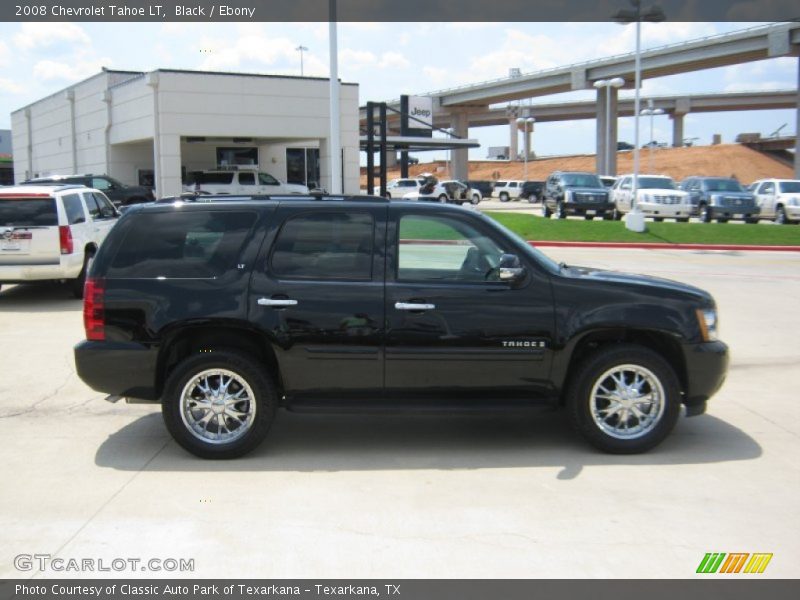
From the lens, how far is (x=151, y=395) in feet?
19.1

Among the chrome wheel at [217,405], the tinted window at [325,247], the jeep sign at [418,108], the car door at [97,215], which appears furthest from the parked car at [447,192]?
the chrome wheel at [217,405]

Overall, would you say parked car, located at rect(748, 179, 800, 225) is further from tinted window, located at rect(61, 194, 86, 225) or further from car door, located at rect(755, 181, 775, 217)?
tinted window, located at rect(61, 194, 86, 225)

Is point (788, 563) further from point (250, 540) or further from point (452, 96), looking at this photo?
point (452, 96)

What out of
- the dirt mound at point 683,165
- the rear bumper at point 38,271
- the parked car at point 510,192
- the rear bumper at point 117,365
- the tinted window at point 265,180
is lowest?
the rear bumper at point 117,365

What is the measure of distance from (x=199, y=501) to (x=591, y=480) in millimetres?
2503

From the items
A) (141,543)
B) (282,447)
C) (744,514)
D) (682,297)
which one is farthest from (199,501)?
(682,297)

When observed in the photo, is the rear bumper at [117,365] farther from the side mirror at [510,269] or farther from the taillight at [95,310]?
the side mirror at [510,269]

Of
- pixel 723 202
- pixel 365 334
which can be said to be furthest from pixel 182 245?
pixel 723 202

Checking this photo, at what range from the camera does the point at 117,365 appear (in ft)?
18.8

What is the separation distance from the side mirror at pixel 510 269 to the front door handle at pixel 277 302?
1.47m

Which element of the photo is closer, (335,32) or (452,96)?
(335,32)

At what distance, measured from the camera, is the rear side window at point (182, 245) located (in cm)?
581

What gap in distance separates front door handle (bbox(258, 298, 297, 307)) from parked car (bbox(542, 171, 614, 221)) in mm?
27298

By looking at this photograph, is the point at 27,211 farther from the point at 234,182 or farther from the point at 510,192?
the point at 510,192
